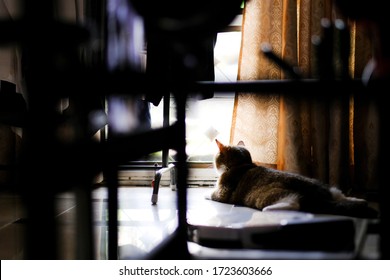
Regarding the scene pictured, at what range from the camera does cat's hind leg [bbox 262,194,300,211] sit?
1533 mm

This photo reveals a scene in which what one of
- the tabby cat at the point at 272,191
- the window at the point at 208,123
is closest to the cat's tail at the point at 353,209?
the tabby cat at the point at 272,191

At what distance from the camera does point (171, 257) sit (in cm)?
93

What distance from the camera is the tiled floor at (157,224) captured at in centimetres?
110

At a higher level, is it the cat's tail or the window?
the window

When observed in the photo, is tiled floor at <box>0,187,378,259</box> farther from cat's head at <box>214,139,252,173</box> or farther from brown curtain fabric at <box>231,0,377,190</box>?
brown curtain fabric at <box>231,0,377,190</box>

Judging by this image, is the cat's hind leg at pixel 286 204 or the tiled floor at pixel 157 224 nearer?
the tiled floor at pixel 157 224

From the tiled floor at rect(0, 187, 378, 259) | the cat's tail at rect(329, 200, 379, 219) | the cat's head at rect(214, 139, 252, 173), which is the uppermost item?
the cat's head at rect(214, 139, 252, 173)

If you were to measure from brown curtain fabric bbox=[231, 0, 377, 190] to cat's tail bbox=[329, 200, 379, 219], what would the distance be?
0.54 m

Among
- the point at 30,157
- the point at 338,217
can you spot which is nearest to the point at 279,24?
the point at 338,217

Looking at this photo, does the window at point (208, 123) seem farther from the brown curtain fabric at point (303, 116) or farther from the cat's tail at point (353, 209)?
the cat's tail at point (353, 209)

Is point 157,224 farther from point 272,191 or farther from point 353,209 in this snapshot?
point 353,209

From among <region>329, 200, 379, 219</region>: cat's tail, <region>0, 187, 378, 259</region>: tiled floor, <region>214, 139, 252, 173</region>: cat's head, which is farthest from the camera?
<region>214, 139, 252, 173</region>: cat's head

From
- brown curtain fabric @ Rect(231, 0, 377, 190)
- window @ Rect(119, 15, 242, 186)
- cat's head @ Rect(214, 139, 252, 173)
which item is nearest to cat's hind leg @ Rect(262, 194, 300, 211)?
cat's head @ Rect(214, 139, 252, 173)

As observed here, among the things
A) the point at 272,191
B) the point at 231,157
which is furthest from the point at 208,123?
the point at 272,191
